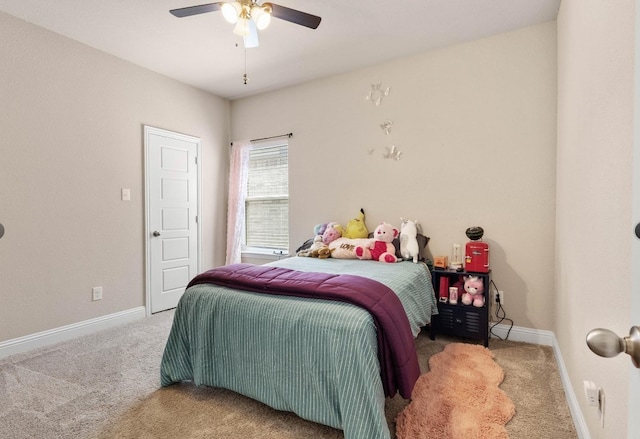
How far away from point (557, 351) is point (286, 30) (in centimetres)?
331

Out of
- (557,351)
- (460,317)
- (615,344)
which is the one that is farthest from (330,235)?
(615,344)

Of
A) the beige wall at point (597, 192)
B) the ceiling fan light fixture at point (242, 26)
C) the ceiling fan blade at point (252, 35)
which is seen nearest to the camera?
the beige wall at point (597, 192)

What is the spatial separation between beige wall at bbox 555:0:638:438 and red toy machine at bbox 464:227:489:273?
0.52 m

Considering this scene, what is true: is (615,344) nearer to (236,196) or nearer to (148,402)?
(148,402)

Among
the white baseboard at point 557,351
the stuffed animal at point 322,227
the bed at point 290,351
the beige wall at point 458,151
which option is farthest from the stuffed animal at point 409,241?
the white baseboard at point 557,351

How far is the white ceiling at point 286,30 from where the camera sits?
7.95ft

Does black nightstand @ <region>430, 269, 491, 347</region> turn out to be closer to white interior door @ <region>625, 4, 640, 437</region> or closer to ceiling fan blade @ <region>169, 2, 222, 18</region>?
white interior door @ <region>625, 4, 640, 437</region>

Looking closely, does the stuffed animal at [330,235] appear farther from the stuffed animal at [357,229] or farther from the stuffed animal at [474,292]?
the stuffed animal at [474,292]

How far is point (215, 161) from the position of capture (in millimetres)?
4316

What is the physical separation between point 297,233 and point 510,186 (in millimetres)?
2299

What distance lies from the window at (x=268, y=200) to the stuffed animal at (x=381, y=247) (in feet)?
4.64

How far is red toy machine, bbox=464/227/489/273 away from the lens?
2.63 meters

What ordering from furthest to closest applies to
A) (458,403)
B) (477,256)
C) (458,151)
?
(458,151)
(477,256)
(458,403)

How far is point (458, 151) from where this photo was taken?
2980 mm
